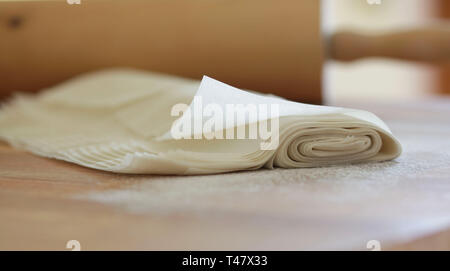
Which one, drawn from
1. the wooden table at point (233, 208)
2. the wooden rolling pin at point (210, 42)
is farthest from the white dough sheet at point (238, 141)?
the wooden rolling pin at point (210, 42)

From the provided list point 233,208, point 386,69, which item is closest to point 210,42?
point 233,208

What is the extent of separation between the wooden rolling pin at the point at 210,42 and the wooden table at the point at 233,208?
1.95 ft

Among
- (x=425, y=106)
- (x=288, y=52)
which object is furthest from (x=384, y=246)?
(x=425, y=106)

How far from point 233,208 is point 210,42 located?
844 mm

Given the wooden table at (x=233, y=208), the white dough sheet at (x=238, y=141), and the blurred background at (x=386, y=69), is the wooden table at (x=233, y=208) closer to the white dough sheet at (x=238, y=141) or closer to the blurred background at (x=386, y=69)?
the white dough sheet at (x=238, y=141)

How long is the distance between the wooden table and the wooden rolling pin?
0.59 metres

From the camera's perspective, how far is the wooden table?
0.45 metres

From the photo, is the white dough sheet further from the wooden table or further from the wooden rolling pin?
the wooden rolling pin

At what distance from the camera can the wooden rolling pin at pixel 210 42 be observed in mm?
1287

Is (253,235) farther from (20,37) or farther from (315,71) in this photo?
(20,37)

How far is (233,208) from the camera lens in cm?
53

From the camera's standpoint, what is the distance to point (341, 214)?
499 millimetres

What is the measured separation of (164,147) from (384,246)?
0.37m

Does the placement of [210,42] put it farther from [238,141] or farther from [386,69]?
[386,69]
